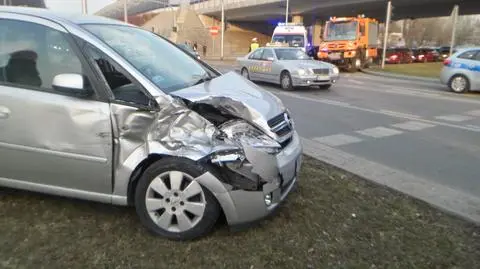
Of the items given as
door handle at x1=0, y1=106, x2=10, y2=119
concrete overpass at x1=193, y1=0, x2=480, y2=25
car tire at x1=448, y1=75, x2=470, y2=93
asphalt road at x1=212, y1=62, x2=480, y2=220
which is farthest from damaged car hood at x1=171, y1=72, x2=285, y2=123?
concrete overpass at x1=193, y1=0, x2=480, y2=25

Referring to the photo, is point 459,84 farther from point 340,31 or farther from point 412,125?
point 340,31

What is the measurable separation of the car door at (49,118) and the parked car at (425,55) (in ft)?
135

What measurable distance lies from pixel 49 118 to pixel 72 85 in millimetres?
338

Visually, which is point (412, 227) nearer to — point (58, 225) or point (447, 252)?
point (447, 252)

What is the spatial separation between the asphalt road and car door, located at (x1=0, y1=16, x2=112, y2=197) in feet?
11.0

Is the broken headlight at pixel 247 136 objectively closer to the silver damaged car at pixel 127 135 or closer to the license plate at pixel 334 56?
the silver damaged car at pixel 127 135

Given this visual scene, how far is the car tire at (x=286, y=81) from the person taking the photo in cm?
1391

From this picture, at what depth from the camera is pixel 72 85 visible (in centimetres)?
316

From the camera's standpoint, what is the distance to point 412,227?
3.51 meters

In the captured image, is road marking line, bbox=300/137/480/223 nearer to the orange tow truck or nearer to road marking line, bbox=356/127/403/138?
road marking line, bbox=356/127/403/138

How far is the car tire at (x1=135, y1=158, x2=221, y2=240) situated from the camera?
3.08m

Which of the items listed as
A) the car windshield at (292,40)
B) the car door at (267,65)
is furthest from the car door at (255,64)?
the car windshield at (292,40)

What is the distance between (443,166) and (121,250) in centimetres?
442

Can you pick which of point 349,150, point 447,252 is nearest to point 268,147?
point 447,252
